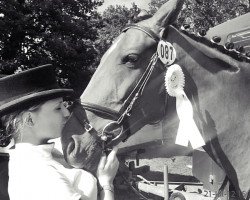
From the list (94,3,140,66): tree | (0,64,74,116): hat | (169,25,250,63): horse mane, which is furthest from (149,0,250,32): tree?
(0,64,74,116): hat

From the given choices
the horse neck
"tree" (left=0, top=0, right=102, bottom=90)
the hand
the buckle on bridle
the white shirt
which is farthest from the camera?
"tree" (left=0, top=0, right=102, bottom=90)

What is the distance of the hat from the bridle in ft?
1.90

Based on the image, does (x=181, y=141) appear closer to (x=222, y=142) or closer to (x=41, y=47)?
(x=222, y=142)

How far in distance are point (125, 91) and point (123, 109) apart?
140 millimetres

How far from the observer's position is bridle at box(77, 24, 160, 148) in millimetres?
2871

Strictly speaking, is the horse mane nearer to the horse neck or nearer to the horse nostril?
the horse neck

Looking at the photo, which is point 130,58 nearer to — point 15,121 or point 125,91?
point 125,91

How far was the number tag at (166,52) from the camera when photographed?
302 cm

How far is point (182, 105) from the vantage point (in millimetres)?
3094

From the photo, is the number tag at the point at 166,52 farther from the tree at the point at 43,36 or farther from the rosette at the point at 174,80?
the tree at the point at 43,36

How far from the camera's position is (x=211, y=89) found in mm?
3189

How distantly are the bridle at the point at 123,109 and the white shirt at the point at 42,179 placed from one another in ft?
2.35

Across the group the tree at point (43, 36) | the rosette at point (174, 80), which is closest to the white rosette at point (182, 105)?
the rosette at point (174, 80)

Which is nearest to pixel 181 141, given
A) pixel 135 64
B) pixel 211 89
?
pixel 211 89
